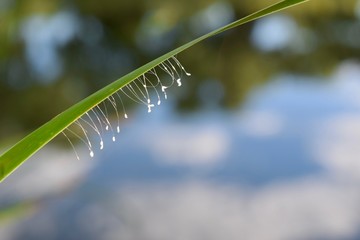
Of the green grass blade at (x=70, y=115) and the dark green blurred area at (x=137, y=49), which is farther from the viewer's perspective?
the dark green blurred area at (x=137, y=49)

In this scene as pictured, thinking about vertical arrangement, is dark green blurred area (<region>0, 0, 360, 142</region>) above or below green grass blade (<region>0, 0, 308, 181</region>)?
above

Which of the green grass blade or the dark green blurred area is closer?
the green grass blade

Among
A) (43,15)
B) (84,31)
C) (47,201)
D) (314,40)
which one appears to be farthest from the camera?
(314,40)

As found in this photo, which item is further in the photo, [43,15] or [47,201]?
[43,15]

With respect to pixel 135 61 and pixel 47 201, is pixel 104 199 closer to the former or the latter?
pixel 47 201

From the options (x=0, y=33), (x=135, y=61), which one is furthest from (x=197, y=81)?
(x=0, y=33)
